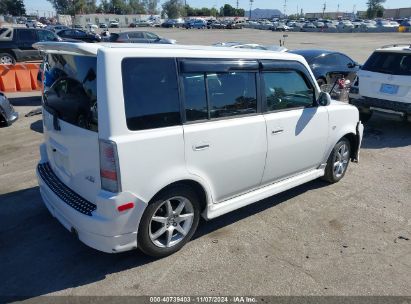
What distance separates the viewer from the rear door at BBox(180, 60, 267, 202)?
349 centimetres

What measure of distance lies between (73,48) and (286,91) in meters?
2.39

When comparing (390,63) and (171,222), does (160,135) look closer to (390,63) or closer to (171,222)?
(171,222)

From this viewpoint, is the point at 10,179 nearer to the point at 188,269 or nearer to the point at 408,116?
the point at 188,269

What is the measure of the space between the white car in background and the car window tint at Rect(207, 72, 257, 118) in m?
5.16

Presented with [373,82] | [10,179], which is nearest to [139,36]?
[373,82]

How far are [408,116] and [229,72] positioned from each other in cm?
553

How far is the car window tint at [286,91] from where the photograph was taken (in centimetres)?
419

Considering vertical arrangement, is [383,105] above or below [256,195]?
above

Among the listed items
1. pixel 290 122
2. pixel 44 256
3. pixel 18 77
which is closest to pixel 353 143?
pixel 290 122

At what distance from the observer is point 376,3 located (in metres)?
122

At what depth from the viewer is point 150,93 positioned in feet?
10.5

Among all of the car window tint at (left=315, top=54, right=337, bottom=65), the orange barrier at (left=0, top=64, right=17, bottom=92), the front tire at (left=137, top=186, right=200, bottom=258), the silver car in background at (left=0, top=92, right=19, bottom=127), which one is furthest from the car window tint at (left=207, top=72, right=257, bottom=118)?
the orange barrier at (left=0, top=64, right=17, bottom=92)

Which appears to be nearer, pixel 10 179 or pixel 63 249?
pixel 63 249

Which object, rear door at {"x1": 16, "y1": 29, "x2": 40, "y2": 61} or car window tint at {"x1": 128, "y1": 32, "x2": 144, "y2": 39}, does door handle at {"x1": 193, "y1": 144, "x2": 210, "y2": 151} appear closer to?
rear door at {"x1": 16, "y1": 29, "x2": 40, "y2": 61}
